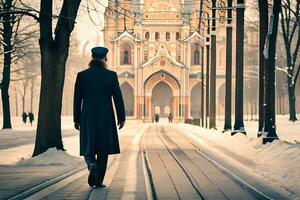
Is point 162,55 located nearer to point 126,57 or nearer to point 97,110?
point 126,57

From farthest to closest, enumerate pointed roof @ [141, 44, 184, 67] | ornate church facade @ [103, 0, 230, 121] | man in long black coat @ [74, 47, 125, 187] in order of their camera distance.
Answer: ornate church facade @ [103, 0, 230, 121]
pointed roof @ [141, 44, 184, 67]
man in long black coat @ [74, 47, 125, 187]

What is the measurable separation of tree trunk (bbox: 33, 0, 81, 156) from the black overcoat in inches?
268

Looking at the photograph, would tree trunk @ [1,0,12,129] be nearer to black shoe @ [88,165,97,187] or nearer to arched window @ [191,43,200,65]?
black shoe @ [88,165,97,187]

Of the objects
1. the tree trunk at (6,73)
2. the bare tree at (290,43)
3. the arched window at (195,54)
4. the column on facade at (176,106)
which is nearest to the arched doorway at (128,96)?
the column on facade at (176,106)

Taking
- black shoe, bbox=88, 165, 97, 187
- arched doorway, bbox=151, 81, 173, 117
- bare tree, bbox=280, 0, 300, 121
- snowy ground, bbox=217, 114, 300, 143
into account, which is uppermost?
bare tree, bbox=280, 0, 300, 121

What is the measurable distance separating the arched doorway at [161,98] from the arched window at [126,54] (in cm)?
585

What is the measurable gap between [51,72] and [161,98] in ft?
242

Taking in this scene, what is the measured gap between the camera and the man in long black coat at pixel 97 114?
358 inches

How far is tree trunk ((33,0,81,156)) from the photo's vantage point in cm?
1585

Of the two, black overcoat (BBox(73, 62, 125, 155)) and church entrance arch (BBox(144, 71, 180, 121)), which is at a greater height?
church entrance arch (BBox(144, 71, 180, 121))

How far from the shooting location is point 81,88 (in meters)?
9.30

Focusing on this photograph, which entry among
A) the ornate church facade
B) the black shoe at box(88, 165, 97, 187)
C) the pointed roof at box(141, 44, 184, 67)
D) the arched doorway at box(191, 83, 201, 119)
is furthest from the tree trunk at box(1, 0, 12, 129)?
the arched doorway at box(191, 83, 201, 119)

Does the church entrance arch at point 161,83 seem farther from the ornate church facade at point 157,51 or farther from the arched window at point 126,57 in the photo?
the arched window at point 126,57

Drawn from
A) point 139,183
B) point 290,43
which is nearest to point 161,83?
point 290,43
